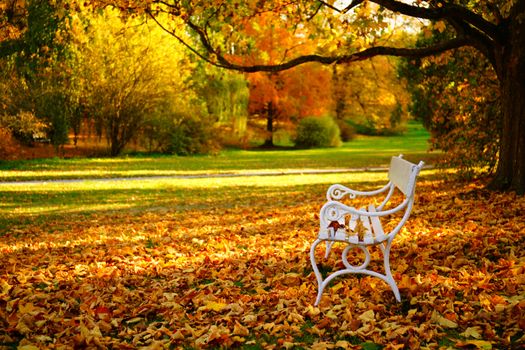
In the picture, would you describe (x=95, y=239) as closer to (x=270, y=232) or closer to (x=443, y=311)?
(x=270, y=232)

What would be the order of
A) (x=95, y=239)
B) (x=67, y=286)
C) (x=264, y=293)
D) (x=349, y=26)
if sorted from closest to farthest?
(x=264, y=293) → (x=67, y=286) → (x=95, y=239) → (x=349, y=26)


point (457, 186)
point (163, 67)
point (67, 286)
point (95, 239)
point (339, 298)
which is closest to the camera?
point (339, 298)

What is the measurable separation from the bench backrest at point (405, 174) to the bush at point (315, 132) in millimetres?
31251

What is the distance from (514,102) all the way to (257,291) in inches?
267

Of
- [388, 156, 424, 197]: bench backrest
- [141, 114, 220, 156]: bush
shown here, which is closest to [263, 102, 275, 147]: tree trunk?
[141, 114, 220, 156]: bush

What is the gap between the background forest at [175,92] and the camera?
12.6m

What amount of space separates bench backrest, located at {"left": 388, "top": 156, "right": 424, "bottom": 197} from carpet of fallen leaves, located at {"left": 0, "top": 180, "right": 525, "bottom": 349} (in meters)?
0.84

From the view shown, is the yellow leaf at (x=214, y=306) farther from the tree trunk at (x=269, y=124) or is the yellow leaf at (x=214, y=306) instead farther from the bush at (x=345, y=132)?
the bush at (x=345, y=132)

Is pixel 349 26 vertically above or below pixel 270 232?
above

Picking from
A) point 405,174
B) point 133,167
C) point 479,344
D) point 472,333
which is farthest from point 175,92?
point 479,344

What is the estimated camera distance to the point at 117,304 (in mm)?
4734

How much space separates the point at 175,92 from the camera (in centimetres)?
2658

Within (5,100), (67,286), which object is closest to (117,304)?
(67,286)

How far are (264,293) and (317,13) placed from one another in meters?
7.29
